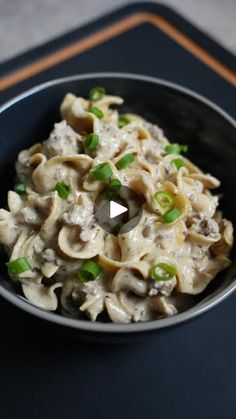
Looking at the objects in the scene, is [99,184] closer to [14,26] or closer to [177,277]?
[177,277]

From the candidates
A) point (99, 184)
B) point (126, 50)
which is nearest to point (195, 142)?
point (99, 184)

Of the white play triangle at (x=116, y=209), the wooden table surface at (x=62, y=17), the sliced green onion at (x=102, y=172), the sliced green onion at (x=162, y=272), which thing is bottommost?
the sliced green onion at (x=162, y=272)

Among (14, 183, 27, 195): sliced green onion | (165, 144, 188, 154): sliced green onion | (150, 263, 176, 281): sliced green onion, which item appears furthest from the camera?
(165, 144, 188, 154): sliced green onion

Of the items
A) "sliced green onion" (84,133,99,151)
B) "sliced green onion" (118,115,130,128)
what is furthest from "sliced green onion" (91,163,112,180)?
"sliced green onion" (118,115,130,128)

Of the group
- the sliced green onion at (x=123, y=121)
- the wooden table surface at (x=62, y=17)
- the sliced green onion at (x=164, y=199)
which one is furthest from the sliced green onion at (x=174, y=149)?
the wooden table surface at (x=62, y=17)

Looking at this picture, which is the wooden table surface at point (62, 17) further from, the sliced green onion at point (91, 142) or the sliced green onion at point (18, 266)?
the sliced green onion at point (18, 266)

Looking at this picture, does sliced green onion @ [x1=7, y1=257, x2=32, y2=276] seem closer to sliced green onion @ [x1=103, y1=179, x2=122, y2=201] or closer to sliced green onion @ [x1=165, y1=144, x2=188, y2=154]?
sliced green onion @ [x1=103, y1=179, x2=122, y2=201]
